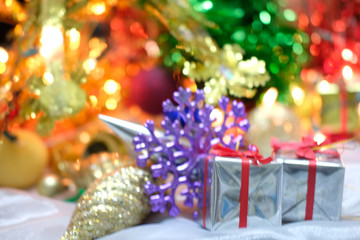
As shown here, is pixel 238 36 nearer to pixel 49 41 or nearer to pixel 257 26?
pixel 257 26

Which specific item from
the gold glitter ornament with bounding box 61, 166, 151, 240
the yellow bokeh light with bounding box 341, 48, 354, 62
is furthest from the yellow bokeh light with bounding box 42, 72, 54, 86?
the yellow bokeh light with bounding box 341, 48, 354, 62

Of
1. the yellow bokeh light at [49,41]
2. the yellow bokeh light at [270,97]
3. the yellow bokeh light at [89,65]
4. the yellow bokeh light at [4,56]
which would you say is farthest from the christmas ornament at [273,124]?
the yellow bokeh light at [4,56]

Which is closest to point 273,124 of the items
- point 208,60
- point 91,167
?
point 208,60

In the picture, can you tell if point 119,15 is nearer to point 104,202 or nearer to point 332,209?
point 104,202

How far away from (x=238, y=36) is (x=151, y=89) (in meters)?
0.35

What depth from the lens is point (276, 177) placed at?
623 millimetres

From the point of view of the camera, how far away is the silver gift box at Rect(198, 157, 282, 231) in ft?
2.02

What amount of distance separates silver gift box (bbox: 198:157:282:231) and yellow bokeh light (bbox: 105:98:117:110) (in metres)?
0.57

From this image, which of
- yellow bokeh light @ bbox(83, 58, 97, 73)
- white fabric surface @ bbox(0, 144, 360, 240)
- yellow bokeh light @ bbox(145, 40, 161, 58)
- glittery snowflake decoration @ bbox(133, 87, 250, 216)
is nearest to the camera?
white fabric surface @ bbox(0, 144, 360, 240)

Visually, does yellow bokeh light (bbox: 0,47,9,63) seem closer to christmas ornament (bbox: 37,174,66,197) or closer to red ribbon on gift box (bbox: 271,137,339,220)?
christmas ornament (bbox: 37,174,66,197)

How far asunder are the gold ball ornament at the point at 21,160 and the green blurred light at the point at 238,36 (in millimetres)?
616

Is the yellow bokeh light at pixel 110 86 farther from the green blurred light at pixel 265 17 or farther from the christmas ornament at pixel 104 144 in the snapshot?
the green blurred light at pixel 265 17

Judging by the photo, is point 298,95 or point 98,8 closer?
point 98,8

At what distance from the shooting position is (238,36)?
3.43 feet
